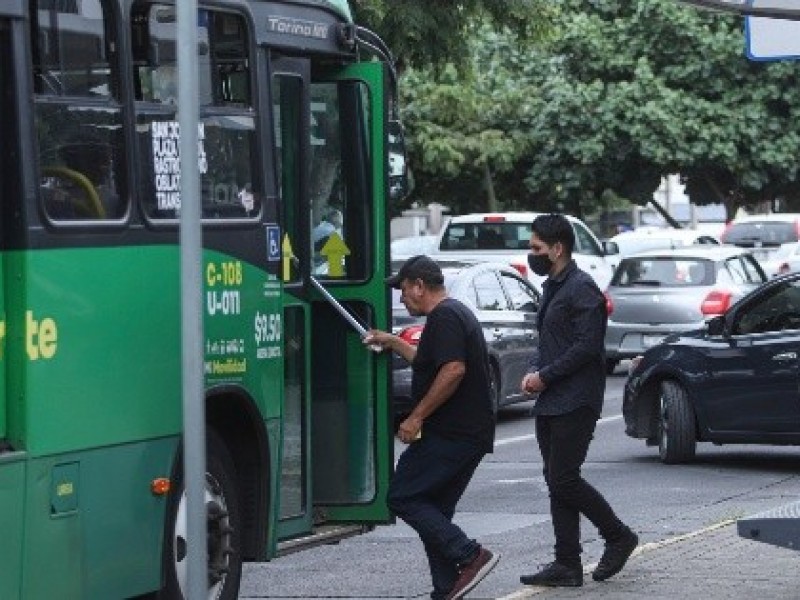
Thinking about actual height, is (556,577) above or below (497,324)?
below

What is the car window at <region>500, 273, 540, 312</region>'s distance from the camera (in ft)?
72.5

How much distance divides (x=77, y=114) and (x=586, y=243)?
2550 centimetres

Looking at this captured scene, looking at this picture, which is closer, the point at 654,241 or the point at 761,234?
the point at 654,241

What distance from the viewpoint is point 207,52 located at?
9750 millimetres

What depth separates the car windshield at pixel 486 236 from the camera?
31.2 metres

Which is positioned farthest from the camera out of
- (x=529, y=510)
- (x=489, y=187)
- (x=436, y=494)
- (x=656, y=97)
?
(x=489, y=187)

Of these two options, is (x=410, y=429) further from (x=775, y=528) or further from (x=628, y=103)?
(x=628, y=103)

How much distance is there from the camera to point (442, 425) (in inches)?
407

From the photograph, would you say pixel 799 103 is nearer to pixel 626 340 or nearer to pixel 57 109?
pixel 626 340

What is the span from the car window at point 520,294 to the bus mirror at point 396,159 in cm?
1036

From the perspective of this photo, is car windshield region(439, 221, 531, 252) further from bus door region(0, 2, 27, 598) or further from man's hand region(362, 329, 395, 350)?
bus door region(0, 2, 27, 598)

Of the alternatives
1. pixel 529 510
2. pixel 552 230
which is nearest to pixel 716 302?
pixel 529 510

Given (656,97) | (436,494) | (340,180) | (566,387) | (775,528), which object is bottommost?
(775,528)

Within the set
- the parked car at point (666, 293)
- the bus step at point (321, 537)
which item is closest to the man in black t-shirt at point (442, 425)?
the bus step at point (321, 537)
